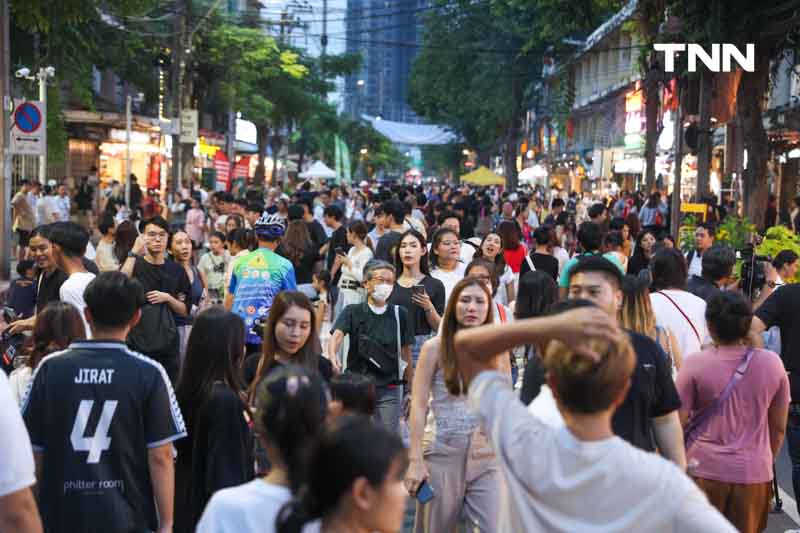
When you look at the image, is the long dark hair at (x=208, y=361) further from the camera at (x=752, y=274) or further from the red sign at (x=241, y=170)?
the red sign at (x=241, y=170)

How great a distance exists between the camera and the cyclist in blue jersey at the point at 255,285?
882 centimetres

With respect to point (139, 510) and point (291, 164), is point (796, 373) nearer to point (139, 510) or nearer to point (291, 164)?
point (139, 510)

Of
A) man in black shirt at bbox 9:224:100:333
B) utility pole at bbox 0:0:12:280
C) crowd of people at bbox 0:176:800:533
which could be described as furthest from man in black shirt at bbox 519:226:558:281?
utility pole at bbox 0:0:12:280

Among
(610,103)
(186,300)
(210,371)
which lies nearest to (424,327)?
Answer: (186,300)

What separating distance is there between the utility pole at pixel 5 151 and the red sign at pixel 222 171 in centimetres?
2914

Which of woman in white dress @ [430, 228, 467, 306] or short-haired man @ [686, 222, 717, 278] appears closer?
woman in white dress @ [430, 228, 467, 306]

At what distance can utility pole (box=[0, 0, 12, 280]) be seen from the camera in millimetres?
19266

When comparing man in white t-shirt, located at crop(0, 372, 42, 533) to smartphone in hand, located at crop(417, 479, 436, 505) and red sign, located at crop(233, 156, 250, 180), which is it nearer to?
smartphone in hand, located at crop(417, 479, 436, 505)

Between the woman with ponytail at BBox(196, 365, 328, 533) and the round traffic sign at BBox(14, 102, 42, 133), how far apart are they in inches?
648

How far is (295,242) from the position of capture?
41.7 feet

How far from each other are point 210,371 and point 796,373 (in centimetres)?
386

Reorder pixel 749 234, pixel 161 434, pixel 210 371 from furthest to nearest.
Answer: pixel 749 234 → pixel 210 371 → pixel 161 434

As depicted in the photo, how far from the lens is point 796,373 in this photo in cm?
729

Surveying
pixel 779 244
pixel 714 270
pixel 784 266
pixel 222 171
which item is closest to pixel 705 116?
pixel 779 244
